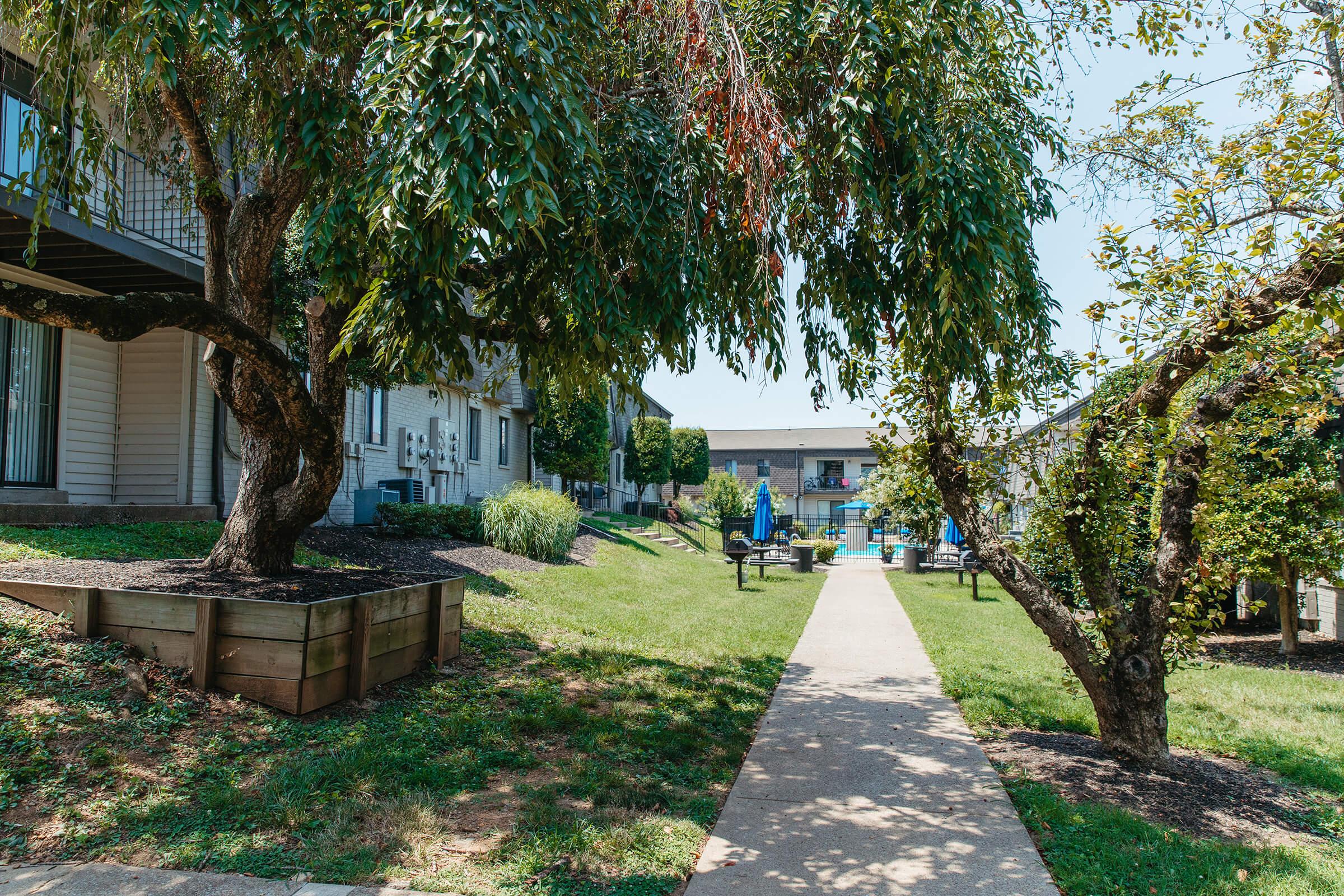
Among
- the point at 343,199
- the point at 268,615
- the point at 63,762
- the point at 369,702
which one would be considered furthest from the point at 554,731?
the point at 343,199

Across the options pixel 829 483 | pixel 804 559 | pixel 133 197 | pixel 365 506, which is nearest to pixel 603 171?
pixel 133 197

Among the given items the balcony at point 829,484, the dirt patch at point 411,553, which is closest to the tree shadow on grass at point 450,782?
the dirt patch at point 411,553

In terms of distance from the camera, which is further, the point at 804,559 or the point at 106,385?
the point at 804,559

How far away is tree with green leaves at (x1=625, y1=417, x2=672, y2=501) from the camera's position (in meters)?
32.3

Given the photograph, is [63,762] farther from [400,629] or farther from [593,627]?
[593,627]

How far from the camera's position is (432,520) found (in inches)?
518

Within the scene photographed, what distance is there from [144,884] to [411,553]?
8.48 metres

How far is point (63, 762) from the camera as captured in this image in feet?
13.1

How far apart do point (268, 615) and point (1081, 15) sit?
7.52 m

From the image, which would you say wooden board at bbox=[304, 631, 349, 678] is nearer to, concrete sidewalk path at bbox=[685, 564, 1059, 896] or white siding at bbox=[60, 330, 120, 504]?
concrete sidewalk path at bbox=[685, 564, 1059, 896]

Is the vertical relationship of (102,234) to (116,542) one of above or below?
above

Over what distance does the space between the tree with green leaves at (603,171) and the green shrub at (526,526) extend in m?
7.54

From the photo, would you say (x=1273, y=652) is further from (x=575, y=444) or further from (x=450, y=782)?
(x=575, y=444)

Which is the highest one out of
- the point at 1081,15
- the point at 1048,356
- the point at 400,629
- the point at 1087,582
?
the point at 1081,15
